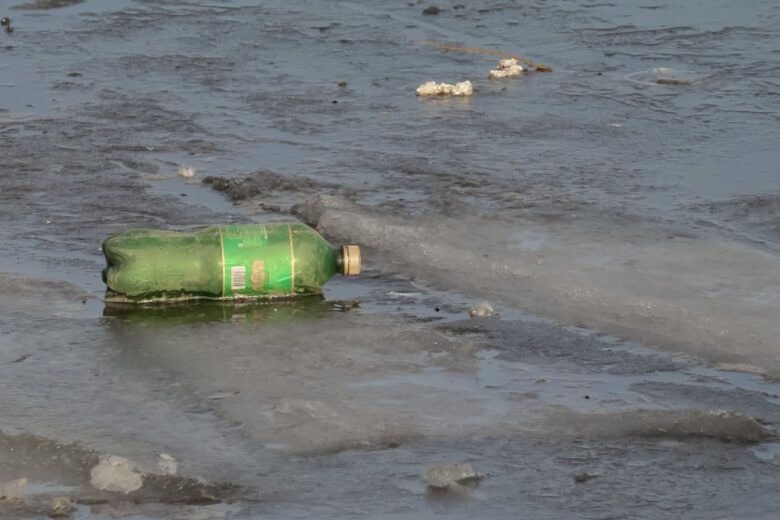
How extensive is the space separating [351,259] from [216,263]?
57 centimetres

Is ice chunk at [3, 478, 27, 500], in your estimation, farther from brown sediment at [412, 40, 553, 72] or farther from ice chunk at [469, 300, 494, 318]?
brown sediment at [412, 40, 553, 72]

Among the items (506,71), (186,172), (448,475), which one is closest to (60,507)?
(448,475)

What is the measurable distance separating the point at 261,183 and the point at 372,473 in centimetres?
347

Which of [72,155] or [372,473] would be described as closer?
[372,473]

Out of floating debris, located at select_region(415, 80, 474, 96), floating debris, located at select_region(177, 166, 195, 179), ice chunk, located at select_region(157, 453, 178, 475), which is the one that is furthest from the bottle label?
floating debris, located at select_region(415, 80, 474, 96)

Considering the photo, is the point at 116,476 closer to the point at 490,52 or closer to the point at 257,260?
the point at 257,260

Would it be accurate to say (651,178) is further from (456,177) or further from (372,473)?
(372,473)

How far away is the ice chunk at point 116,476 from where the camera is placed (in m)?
4.12

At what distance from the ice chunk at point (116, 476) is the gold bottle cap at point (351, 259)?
5.79ft

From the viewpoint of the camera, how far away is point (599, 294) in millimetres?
5781

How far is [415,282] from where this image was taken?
19.8ft

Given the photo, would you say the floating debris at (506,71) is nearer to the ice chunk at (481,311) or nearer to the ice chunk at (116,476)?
the ice chunk at (481,311)

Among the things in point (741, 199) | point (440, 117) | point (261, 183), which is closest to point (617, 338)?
point (741, 199)

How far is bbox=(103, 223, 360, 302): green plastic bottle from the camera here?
570cm
